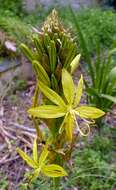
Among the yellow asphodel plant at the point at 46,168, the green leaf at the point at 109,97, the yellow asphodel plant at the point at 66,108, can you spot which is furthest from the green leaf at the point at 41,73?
the green leaf at the point at 109,97

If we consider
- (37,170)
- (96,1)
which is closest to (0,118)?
(37,170)

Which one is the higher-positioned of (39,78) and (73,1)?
(39,78)

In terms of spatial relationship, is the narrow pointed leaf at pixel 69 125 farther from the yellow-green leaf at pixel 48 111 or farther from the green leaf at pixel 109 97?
the green leaf at pixel 109 97

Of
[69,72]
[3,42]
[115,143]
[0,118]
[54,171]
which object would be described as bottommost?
[115,143]

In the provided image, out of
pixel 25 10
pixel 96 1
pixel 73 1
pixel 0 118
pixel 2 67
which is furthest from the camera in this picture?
pixel 96 1

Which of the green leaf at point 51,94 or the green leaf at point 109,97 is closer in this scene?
the green leaf at point 51,94

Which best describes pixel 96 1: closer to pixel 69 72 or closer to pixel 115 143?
pixel 115 143

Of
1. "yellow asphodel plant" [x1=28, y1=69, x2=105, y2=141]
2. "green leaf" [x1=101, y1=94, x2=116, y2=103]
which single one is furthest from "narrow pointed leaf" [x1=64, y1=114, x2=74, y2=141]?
"green leaf" [x1=101, y1=94, x2=116, y2=103]
